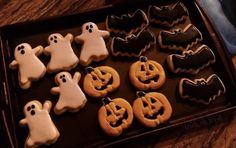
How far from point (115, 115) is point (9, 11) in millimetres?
449

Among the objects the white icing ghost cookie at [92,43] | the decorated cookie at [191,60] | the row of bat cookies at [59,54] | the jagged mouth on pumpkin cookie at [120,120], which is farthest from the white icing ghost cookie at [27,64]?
the decorated cookie at [191,60]

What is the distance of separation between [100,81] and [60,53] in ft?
0.43

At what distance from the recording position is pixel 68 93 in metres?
0.81

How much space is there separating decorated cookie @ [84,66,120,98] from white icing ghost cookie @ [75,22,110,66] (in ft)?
0.10

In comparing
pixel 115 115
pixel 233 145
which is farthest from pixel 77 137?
pixel 233 145

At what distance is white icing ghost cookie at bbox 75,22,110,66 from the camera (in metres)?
0.87

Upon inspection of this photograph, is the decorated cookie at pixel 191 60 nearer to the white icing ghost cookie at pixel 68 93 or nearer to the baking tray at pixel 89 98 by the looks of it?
the baking tray at pixel 89 98

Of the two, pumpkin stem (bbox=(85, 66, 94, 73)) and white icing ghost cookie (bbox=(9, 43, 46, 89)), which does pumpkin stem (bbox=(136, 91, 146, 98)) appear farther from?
white icing ghost cookie (bbox=(9, 43, 46, 89))

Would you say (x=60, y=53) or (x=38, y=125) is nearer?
(x=38, y=125)

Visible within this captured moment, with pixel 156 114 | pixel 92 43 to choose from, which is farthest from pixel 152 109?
pixel 92 43

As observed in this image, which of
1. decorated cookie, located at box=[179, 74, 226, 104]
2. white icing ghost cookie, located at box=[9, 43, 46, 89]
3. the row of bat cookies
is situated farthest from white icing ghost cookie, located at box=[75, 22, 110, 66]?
decorated cookie, located at box=[179, 74, 226, 104]

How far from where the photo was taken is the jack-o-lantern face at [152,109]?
2.57 ft

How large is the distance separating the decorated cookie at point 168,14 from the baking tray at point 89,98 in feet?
0.07

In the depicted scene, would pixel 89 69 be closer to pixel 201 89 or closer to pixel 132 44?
pixel 132 44
